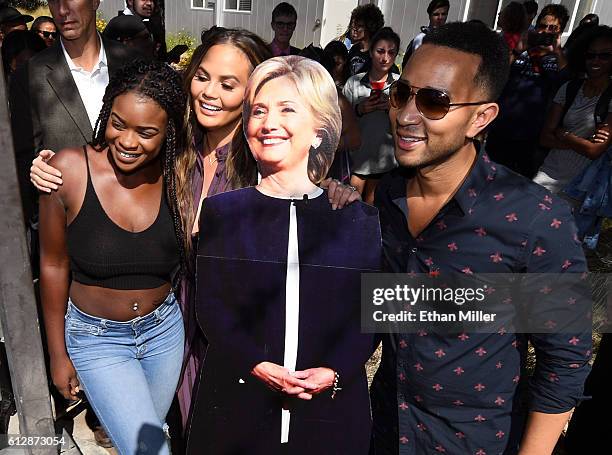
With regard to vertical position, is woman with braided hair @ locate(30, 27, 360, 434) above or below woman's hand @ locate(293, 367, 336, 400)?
above

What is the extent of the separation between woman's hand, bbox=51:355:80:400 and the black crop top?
0.36 meters

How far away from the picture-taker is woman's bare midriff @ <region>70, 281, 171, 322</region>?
6.61 ft

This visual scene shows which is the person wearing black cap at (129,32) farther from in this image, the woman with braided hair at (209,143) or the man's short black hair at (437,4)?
the man's short black hair at (437,4)

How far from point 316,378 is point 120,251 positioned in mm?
905

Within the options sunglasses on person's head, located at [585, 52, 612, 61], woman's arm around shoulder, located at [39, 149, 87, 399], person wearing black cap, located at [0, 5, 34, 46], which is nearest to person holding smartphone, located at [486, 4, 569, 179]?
sunglasses on person's head, located at [585, 52, 612, 61]

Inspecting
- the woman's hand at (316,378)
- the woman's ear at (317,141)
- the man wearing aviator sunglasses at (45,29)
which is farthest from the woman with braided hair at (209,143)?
the man wearing aviator sunglasses at (45,29)

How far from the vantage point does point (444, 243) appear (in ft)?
5.04

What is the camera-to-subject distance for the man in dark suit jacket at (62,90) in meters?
2.59

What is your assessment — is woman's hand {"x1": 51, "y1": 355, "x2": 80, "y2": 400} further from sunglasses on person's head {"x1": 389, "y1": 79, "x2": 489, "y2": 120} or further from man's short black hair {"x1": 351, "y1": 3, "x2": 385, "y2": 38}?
man's short black hair {"x1": 351, "y1": 3, "x2": 385, "y2": 38}

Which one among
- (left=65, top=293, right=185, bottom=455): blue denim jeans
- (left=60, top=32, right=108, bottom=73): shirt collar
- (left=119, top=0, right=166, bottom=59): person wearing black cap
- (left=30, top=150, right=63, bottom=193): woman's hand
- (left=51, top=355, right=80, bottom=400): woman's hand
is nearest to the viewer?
(left=30, top=150, right=63, bottom=193): woman's hand

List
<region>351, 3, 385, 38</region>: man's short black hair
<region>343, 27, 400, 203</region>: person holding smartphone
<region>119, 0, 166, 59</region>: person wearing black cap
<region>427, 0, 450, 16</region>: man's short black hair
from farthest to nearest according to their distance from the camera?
1. <region>427, 0, 450, 16</region>: man's short black hair
2. <region>119, 0, 166, 59</region>: person wearing black cap
3. <region>351, 3, 385, 38</region>: man's short black hair
4. <region>343, 27, 400, 203</region>: person holding smartphone

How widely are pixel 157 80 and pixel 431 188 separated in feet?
3.69

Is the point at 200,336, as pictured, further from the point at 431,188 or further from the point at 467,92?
the point at 467,92

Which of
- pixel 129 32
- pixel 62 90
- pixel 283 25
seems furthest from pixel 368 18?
pixel 62 90
